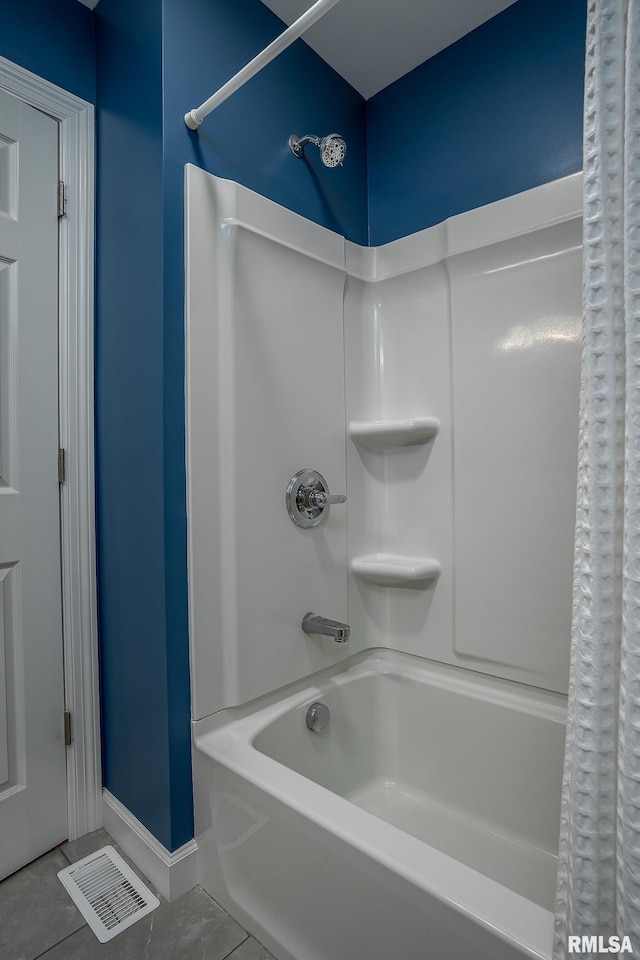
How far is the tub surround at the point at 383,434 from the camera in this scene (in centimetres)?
138

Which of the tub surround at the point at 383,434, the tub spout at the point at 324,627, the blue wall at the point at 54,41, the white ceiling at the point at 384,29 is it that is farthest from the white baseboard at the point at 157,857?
the white ceiling at the point at 384,29

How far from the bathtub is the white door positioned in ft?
1.65

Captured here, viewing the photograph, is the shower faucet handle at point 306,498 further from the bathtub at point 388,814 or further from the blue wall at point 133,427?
the bathtub at point 388,814

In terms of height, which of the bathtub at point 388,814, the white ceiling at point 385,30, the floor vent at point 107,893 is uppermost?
the white ceiling at point 385,30

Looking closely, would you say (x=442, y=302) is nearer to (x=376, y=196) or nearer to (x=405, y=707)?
(x=376, y=196)

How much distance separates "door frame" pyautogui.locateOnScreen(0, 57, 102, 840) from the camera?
5.03ft

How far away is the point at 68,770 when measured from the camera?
1.54m

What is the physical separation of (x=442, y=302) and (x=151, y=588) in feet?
4.11

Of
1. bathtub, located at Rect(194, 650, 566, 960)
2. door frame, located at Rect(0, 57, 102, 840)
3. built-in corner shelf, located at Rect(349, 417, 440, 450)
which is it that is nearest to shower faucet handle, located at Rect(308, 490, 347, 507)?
built-in corner shelf, located at Rect(349, 417, 440, 450)

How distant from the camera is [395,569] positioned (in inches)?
66.2

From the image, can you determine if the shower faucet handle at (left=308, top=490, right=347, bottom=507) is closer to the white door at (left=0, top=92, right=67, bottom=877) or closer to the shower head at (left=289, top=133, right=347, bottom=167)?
the white door at (left=0, top=92, right=67, bottom=877)

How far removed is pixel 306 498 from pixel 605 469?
0.95m

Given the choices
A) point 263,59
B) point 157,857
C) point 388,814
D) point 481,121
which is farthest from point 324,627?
point 481,121

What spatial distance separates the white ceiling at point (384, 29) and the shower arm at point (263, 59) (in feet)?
1.77
